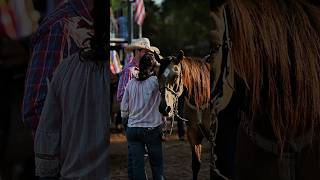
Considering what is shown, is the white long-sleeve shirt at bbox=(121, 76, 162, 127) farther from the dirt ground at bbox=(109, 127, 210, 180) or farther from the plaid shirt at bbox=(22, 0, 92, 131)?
the plaid shirt at bbox=(22, 0, 92, 131)

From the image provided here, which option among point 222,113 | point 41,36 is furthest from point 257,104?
point 41,36

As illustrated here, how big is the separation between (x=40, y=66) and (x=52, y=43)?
0.39 ft

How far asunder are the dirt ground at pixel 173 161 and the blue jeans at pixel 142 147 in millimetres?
807

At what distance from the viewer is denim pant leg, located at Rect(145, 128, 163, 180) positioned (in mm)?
4648

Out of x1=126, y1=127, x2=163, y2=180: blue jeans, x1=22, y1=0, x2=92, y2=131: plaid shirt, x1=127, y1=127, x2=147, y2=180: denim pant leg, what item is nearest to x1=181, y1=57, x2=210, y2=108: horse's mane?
x1=126, y1=127, x2=163, y2=180: blue jeans

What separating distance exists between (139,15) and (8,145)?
7166mm

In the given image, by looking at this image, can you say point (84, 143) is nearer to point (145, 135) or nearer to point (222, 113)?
point (222, 113)

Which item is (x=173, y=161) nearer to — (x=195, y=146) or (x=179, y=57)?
(x=195, y=146)

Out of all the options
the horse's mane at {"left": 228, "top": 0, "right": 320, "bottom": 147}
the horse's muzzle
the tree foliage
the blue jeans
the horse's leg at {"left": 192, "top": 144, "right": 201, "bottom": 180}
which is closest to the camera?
the horse's mane at {"left": 228, "top": 0, "right": 320, "bottom": 147}

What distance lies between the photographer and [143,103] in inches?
188

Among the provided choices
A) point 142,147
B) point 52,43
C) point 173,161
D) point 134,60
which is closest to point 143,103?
point 142,147

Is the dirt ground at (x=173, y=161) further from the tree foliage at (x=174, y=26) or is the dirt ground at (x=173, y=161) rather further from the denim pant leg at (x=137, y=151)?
the tree foliage at (x=174, y=26)

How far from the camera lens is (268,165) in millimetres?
2480

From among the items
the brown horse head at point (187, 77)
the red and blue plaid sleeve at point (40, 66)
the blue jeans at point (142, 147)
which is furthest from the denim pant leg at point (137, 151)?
the red and blue plaid sleeve at point (40, 66)
